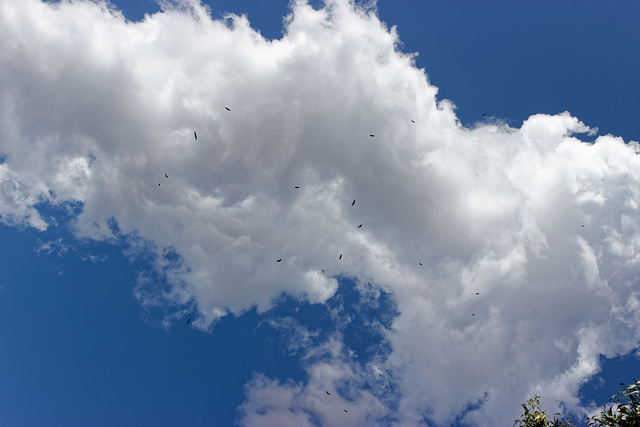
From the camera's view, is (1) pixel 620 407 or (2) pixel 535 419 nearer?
(1) pixel 620 407

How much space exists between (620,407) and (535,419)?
1301 cm

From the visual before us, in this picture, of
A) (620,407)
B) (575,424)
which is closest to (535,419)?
(575,424)

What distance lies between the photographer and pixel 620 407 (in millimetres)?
59594

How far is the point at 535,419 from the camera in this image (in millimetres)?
67500

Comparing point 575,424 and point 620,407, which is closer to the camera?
point 620,407

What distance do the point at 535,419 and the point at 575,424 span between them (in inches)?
245

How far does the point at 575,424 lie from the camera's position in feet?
218

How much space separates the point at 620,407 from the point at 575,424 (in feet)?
31.2

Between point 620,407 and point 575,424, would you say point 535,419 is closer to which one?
point 575,424
